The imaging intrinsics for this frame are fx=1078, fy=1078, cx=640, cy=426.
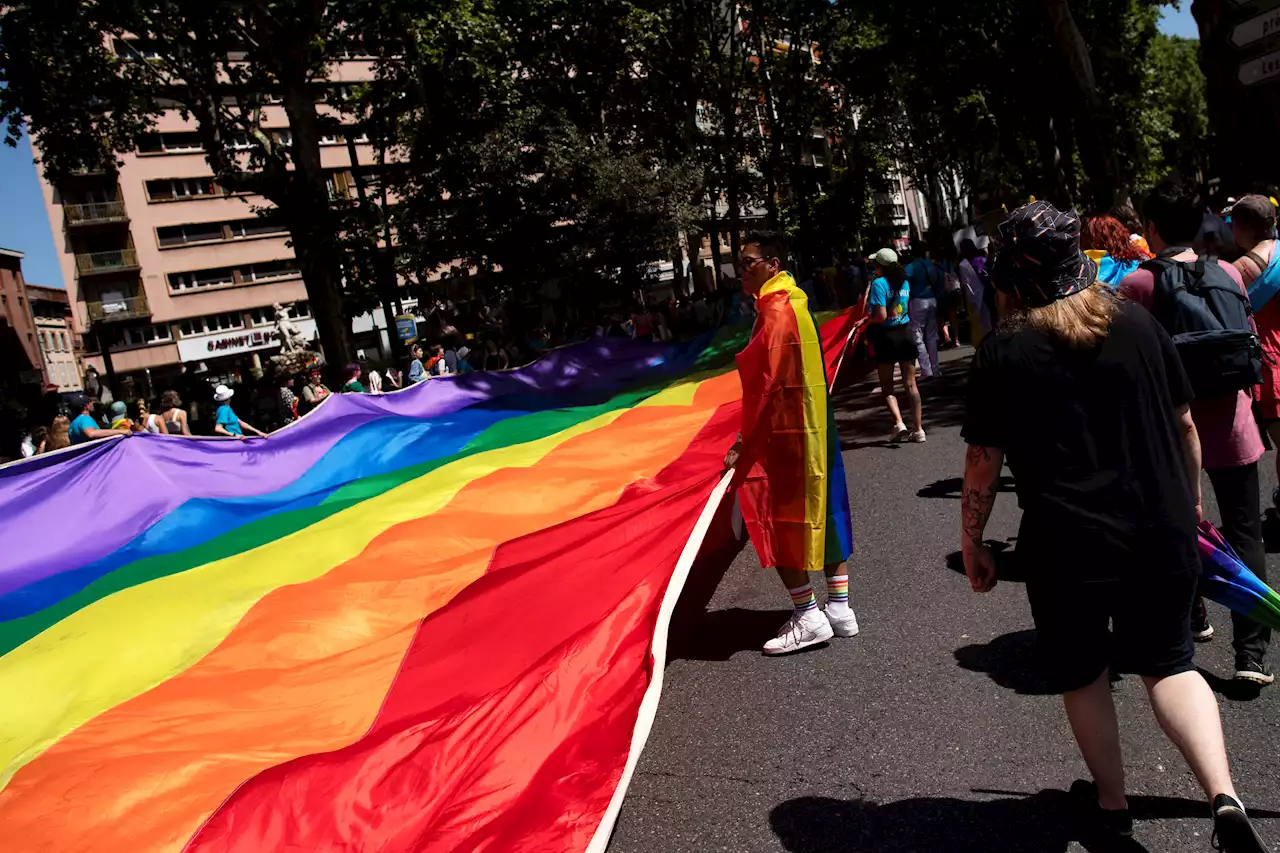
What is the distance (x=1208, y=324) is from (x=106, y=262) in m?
63.0

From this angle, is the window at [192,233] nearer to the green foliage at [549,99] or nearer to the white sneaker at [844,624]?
the green foliage at [549,99]

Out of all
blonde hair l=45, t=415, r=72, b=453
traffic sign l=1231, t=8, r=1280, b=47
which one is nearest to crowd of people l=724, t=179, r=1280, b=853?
traffic sign l=1231, t=8, r=1280, b=47

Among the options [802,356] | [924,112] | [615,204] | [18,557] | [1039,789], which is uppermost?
[924,112]

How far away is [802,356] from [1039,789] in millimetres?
2208

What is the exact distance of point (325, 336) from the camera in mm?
21859

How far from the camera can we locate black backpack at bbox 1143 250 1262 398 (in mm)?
4047

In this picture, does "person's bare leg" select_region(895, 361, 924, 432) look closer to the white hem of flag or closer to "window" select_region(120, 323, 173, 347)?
the white hem of flag

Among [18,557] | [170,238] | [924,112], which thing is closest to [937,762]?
[18,557]

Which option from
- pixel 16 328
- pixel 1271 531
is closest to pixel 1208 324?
pixel 1271 531

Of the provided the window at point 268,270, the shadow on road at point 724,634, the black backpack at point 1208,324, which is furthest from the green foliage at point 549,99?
the window at point 268,270

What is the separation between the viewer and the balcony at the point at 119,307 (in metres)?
58.1

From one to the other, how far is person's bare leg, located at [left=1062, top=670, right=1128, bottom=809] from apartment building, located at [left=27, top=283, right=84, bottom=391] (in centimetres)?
7780

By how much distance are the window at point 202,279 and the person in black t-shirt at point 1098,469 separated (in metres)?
63.7

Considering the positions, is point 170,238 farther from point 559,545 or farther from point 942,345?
point 559,545
